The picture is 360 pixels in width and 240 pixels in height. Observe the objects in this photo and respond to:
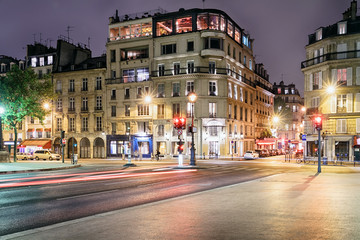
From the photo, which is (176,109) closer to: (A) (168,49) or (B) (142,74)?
(B) (142,74)

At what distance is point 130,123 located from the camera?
55938 mm

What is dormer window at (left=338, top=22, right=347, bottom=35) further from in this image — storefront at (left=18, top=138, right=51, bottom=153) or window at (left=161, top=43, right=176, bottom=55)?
storefront at (left=18, top=138, right=51, bottom=153)

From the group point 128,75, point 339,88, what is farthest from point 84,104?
point 339,88

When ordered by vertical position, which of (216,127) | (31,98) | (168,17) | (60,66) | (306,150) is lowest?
(306,150)

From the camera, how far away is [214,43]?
52781 mm

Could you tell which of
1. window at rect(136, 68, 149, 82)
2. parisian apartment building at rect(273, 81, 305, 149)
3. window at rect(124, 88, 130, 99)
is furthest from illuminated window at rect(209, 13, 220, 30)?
parisian apartment building at rect(273, 81, 305, 149)

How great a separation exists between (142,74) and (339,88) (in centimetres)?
2979

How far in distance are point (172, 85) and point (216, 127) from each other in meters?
9.61

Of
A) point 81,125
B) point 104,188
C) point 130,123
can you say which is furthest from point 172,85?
point 104,188

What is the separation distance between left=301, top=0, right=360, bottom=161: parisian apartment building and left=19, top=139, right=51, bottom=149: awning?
143ft

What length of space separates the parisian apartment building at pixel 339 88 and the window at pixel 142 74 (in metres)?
25.6

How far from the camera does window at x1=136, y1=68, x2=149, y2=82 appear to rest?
56.3m

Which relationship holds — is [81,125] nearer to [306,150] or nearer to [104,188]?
[306,150]

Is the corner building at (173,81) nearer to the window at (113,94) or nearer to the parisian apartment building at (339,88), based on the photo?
the window at (113,94)
